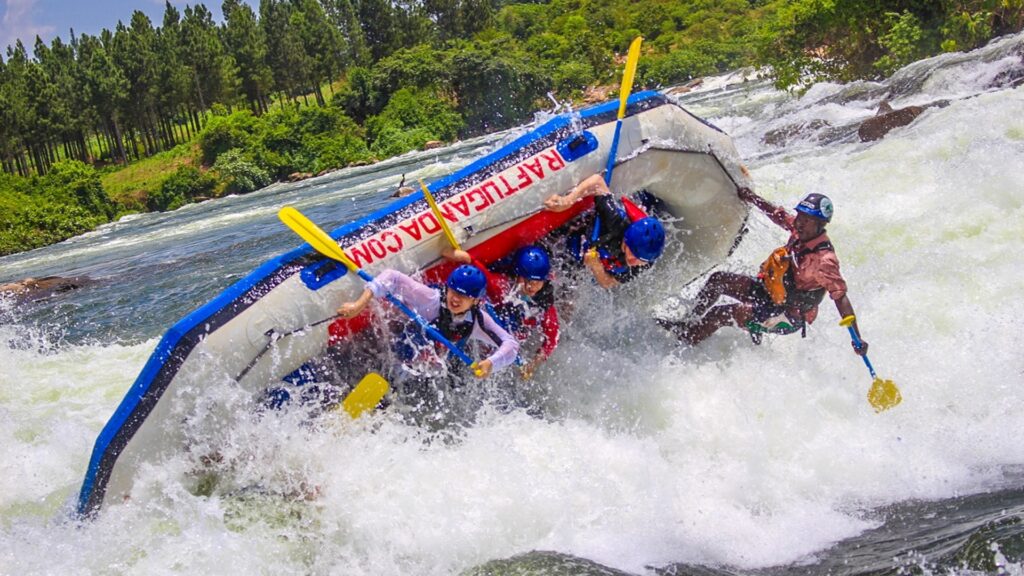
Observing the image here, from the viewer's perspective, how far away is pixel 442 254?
455cm

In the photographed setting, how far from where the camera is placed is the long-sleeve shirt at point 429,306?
168 inches

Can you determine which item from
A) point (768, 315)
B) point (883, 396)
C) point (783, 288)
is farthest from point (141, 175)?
point (883, 396)

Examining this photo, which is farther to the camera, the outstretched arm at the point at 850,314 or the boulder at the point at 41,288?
the boulder at the point at 41,288

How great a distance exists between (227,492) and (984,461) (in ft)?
12.3

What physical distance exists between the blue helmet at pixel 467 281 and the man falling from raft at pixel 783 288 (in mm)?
1794

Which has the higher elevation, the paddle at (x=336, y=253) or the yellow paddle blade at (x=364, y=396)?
the paddle at (x=336, y=253)

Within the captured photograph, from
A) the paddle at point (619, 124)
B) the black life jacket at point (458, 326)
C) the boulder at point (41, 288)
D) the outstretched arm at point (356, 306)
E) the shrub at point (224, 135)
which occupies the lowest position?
the boulder at point (41, 288)

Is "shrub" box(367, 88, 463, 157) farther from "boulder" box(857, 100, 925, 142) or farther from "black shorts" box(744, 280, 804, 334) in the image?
"black shorts" box(744, 280, 804, 334)

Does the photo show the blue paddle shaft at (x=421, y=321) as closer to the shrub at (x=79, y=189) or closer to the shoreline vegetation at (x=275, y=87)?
the shoreline vegetation at (x=275, y=87)

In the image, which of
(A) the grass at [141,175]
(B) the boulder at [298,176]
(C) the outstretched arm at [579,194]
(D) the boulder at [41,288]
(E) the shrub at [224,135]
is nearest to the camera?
(C) the outstretched arm at [579,194]

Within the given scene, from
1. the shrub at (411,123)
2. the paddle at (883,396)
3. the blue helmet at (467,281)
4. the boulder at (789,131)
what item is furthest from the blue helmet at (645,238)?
the shrub at (411,123)

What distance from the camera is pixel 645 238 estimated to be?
443 cm

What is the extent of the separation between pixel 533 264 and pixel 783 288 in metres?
1.56

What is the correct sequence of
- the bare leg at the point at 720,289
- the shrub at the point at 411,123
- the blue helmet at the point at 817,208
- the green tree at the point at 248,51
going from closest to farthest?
the blue helmet at the point at 817,208
the bare leg at the point at 720,289
the shrub at the point at 411,123
the green tree at the point at 248,51
